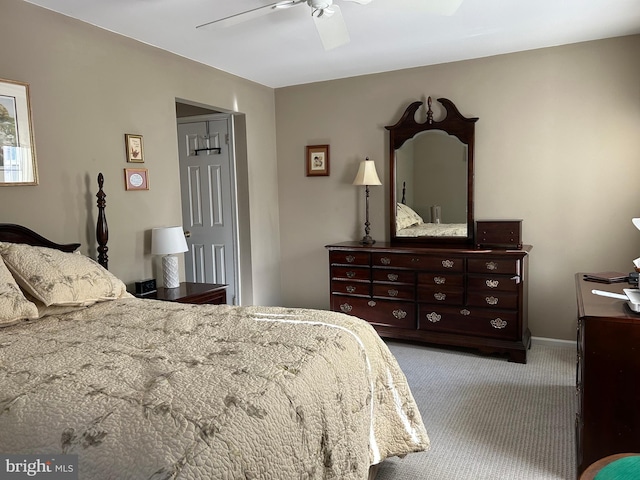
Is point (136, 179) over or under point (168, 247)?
over

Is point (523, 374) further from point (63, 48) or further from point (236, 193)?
point (63, 48)

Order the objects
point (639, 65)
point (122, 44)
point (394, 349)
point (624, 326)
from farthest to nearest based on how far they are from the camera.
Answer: point (394, 349), point (639, 65), point (122, 44), point (624, 326)

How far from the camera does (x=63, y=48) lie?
9.05ft

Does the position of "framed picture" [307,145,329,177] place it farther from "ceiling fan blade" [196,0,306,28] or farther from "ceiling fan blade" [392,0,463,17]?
"ceiling fan blade" [392,0,463,17]

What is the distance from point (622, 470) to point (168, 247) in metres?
2.77

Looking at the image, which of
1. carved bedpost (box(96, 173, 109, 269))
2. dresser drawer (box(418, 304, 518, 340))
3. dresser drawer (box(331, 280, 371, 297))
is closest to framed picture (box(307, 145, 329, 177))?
dresser drawer (box(331, 280, 371, 297))

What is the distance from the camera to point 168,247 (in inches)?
124

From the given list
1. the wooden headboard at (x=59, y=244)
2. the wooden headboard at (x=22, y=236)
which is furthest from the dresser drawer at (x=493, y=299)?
the wooden headboard at (x=22, y=236)

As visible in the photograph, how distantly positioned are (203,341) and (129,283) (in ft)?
5.80

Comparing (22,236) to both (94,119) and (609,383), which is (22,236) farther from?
(609,383)

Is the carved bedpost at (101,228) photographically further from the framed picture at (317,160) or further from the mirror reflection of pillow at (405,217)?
the mirror reflection of pillow at (405,217)

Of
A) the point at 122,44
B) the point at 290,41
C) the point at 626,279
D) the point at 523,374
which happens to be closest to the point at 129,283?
the point at 122,44

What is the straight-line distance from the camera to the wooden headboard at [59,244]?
94.7 inches

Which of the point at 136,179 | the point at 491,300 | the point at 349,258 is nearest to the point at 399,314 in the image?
the point at 349,258
